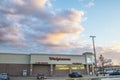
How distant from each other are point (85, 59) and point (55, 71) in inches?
590

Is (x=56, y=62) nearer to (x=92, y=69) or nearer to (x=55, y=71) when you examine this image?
(x=55, y=71)

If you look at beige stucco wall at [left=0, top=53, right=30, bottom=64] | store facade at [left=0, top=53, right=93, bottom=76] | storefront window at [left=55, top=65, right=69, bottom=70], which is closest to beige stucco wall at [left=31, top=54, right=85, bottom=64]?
store facade at [left=0, top=53, right=93, bottom=76]

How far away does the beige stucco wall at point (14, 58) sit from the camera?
9156 cm

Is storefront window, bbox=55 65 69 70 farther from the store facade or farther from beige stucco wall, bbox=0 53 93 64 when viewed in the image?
beige stucco wall, bbox=0 53 93 64

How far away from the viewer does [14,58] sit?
304 feet

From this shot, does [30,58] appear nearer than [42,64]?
Yes

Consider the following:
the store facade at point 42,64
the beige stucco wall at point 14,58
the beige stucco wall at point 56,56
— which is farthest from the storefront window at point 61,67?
the beige stucco wall at point 14,58

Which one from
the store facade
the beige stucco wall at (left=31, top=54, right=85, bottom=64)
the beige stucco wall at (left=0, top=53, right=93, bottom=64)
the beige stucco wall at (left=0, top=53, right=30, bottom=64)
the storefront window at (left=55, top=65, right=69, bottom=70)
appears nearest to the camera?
the store facade

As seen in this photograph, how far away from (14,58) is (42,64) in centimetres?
1123

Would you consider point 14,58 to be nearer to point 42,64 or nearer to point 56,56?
point 42,64

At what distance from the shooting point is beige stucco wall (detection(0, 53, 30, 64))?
3605 inches

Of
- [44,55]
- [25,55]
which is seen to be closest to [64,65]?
[44,55]

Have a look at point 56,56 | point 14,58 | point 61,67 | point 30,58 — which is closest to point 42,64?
point 30,58

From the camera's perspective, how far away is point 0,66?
90562 mm
